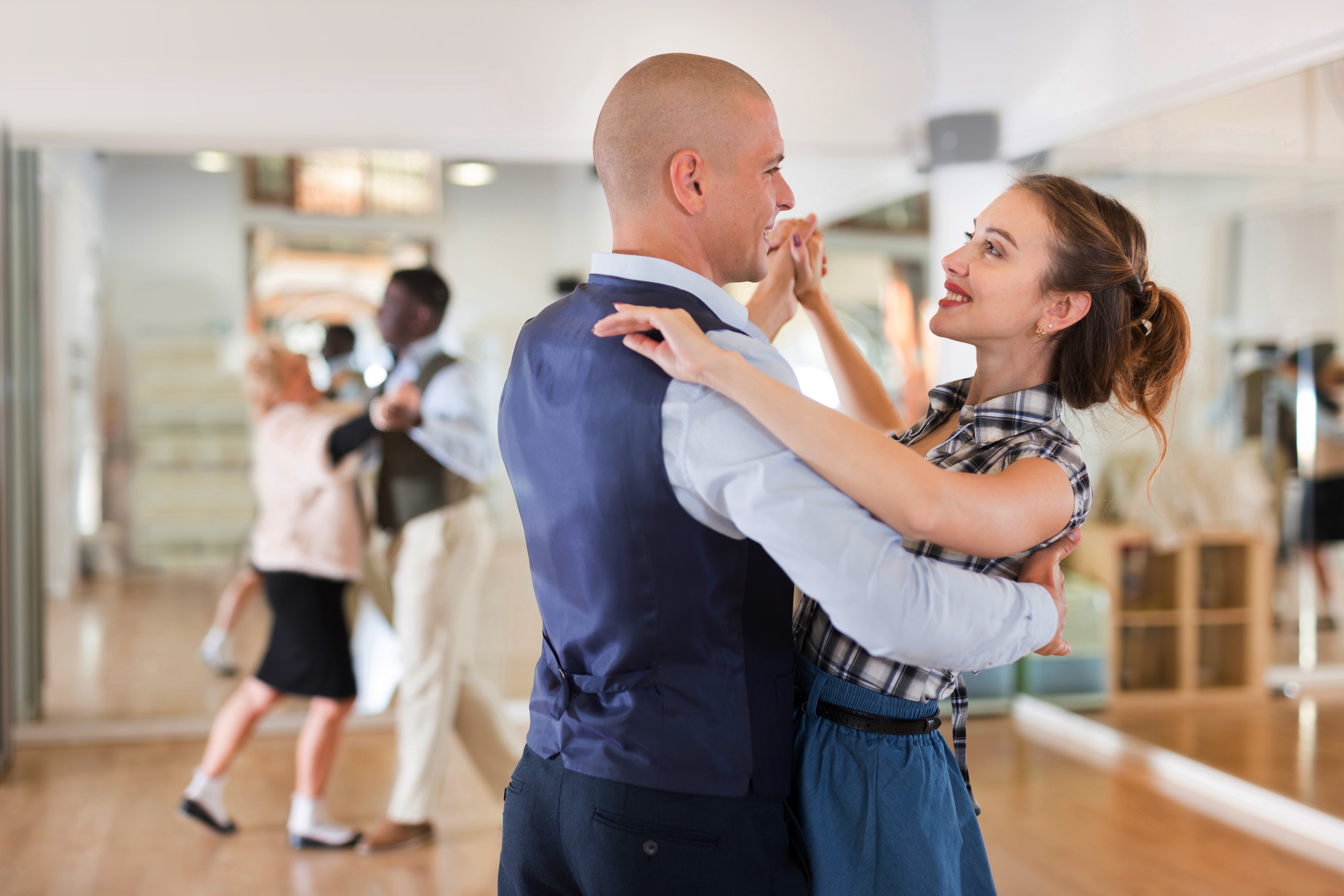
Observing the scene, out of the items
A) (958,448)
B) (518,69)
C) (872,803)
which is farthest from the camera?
(518,69)

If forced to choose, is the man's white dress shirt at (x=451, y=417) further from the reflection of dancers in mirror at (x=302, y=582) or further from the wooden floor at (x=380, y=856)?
the wooden floor at (x=380, y=856)

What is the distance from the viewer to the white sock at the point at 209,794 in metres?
3.22

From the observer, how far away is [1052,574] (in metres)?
1.22

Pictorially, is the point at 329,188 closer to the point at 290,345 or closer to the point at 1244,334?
the point at 290,345

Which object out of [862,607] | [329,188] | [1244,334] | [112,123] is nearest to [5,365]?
[112,123]

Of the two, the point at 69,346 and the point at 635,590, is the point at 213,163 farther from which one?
the point at 635,590

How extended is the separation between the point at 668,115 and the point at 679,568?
0.49 m

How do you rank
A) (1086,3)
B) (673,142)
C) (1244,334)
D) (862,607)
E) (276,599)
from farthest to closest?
(1244,334) → (1086,3) → (276,599) → (673,142) → (862,607)

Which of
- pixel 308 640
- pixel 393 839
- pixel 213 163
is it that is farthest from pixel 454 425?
pixel 213 163

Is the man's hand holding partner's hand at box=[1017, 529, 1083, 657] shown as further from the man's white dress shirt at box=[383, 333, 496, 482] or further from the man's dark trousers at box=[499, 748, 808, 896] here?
the man's white dress shirt at box=[383, 333, 496, 482]

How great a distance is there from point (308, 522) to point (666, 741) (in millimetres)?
2562

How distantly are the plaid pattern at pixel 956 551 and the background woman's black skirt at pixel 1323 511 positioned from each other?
315 cm

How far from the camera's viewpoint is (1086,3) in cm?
377

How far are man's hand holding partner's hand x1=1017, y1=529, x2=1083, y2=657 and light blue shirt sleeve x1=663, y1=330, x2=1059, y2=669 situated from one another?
16cm
